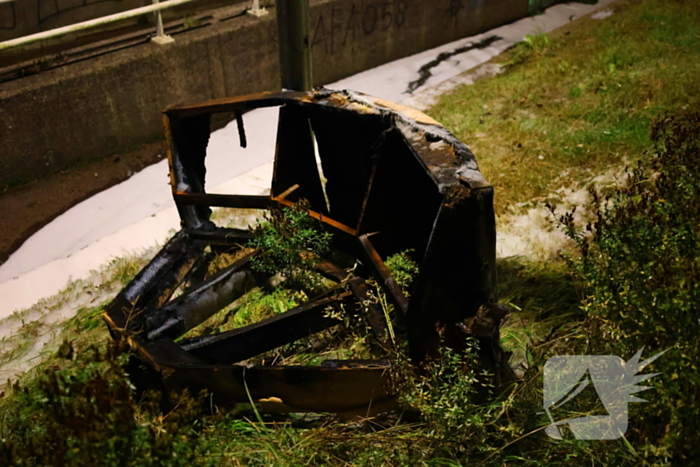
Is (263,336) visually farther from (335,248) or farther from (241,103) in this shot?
(241,103)

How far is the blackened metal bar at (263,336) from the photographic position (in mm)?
3354

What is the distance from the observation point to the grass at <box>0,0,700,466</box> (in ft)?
7.11

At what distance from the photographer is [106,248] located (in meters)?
5.27

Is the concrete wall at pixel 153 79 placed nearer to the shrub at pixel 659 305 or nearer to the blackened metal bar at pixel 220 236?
the blackened metal bar at pixel 220 236

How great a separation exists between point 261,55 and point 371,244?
478cm

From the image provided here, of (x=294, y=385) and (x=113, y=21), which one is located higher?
(x=113, y=21)

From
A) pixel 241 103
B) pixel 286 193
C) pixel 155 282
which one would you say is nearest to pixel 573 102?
pixel 286 193

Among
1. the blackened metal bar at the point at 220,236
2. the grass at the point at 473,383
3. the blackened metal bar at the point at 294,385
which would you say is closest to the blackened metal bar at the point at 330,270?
the grass at the point at 473,383

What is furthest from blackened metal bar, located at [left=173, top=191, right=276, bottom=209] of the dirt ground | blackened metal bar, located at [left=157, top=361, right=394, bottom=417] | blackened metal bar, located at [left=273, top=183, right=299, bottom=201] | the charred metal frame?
the dirt ground

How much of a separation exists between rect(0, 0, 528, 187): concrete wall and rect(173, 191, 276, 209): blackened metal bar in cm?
275

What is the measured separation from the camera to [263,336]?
3.40 metres

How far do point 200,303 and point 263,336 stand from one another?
59cm

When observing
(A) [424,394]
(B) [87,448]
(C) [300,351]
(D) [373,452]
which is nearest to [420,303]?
(A) [424,394]

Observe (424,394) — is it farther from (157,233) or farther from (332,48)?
(332,48)
